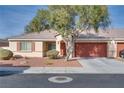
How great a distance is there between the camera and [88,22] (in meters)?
20.9

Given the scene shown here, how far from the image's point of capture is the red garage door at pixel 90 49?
2734 cm

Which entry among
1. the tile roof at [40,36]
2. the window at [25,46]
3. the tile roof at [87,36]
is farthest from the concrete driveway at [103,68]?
the window at [25,46]

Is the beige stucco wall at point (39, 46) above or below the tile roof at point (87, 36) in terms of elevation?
below

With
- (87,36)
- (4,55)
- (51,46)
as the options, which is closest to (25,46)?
(51,46)

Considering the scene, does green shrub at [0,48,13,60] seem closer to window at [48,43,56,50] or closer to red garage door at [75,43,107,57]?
window at [48,43,56,50]

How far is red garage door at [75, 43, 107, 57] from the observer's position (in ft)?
89.7

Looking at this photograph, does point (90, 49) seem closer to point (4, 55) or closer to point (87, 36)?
point (87, 36)

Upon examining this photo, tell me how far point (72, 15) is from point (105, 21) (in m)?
3.02

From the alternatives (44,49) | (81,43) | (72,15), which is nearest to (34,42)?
(44,49)

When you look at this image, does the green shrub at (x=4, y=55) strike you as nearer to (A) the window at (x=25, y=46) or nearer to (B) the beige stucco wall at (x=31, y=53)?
(B) the beige stucco wall at (x=31, y=53)

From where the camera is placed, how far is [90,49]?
2744cm
